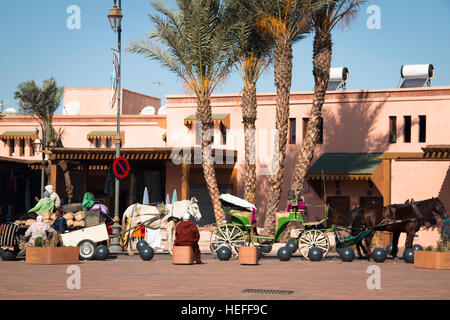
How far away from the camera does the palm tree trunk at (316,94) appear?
29000 mm

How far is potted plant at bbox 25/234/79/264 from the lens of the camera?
1842 cm

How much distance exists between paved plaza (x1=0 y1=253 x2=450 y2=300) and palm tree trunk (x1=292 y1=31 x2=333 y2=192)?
9.10m

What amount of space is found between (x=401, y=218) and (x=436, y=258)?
3.23 meters

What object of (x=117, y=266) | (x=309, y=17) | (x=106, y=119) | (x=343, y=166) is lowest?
(x=117, y=266)

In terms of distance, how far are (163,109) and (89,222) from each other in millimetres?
30089

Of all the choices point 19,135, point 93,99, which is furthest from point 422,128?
point 93,99

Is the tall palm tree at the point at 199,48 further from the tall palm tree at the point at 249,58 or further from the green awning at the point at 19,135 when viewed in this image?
the green awning at the point at 19,135

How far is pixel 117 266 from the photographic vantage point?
18.3 m

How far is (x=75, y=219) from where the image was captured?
22.0 meters

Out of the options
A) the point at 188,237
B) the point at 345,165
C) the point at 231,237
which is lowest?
the point at 231,237

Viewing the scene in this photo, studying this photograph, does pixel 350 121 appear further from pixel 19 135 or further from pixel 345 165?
pixel 19 135
